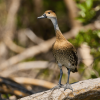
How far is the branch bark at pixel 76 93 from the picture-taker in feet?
5.95

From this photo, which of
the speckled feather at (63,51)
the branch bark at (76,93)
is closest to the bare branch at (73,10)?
the speckled feather at (63,51)

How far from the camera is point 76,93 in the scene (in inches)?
72.9

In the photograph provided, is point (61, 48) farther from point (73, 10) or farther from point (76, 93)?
point (73, 10)

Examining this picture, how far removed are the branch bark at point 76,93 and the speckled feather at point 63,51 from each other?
274 millimetres

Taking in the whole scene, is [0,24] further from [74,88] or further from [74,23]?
[74,88]

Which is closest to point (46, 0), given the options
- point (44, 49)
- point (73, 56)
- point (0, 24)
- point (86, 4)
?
point (0, 24)

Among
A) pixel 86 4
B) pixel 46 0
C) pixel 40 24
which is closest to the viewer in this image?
pixel 86 4

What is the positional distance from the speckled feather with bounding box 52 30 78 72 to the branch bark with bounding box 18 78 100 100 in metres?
0.27

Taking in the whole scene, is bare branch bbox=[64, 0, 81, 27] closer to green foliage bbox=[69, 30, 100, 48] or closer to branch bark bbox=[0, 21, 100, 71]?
branch bark bbox=[0, 21, 100, 71]

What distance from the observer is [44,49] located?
593 centimetres

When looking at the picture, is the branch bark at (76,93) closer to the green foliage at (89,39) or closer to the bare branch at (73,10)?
the green foliage at (89,39)

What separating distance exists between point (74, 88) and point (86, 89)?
122 mm

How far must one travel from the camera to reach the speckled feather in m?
1.90

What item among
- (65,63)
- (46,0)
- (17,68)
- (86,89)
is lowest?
(17,68)
